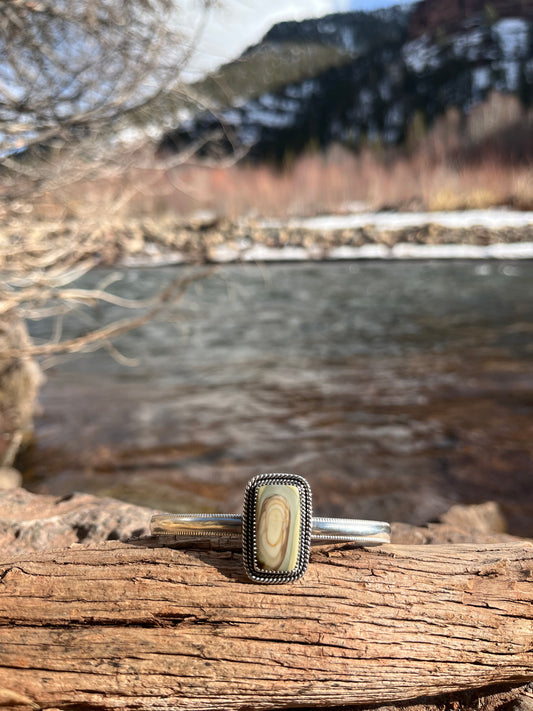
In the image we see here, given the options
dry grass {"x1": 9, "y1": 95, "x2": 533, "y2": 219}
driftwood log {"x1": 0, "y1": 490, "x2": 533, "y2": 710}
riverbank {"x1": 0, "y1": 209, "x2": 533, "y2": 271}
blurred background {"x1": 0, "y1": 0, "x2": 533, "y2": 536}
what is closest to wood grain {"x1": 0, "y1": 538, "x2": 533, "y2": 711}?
driftwood log {"x1": 0, "y1": 490, "x2": 533, "y2": 710}

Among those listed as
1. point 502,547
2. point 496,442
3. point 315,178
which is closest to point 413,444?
point 496,442

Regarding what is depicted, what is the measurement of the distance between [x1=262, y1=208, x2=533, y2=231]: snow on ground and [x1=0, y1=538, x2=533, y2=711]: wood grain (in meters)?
10.1

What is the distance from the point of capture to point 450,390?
5.48m

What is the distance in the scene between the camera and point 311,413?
5074 mm

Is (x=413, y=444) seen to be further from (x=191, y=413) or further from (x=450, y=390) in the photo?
(x=191, y=413)

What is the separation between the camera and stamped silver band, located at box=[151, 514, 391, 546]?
4.14 feet

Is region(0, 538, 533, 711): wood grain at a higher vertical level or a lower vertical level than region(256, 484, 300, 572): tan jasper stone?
lower

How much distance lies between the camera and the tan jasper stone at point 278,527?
3.83ft

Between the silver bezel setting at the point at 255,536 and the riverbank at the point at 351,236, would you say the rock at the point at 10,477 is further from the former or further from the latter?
the riverbank at the point at 351,236

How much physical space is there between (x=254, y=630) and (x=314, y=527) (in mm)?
258

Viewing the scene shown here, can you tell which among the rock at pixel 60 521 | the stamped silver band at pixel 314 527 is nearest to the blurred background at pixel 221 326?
the rock at pixel 60 521

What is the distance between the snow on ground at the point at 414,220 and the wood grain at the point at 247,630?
33.1 feet

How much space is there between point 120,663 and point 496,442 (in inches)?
149

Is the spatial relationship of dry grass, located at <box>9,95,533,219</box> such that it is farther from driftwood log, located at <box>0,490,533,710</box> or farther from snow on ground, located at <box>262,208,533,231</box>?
driftwood log, located at <box>0,490,533,710</box>
